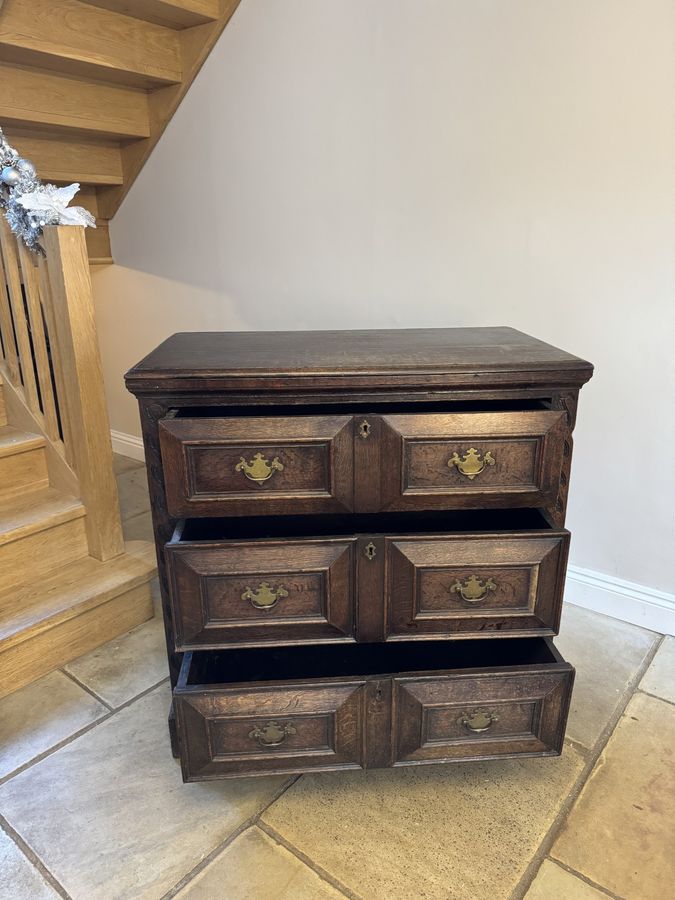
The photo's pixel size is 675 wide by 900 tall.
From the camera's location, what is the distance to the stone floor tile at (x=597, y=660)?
140cm

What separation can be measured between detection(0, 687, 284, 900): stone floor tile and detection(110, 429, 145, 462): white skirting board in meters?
1.86

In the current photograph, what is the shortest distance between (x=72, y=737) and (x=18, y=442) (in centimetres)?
90

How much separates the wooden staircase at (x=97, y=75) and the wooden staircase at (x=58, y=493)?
615mm

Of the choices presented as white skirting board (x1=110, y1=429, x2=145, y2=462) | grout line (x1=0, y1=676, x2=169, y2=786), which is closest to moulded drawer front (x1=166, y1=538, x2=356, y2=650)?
grout line (x1=0, y1=676, x2=169, y2=786)

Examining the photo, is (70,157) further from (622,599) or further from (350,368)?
(622,599)

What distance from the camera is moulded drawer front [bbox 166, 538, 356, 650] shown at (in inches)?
41.5

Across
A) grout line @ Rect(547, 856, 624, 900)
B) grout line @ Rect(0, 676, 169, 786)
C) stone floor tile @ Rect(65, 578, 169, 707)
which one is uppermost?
grout line @ Rect(547, 856, 624, 900)

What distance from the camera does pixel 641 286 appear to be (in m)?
1.51

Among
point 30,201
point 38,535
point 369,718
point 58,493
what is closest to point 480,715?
point 369,718

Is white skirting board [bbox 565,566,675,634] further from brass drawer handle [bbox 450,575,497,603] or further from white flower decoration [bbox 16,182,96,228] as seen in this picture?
white flower decoration [bbox 16,182,96,228]

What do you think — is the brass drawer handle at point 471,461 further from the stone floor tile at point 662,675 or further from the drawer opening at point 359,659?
the stone floor tile at point 662,675

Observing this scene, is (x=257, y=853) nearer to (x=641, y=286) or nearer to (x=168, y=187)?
(x=641, y=286)

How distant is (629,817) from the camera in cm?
115

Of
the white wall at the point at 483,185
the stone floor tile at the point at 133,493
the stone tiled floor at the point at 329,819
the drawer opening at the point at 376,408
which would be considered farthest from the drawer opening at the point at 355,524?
the stone floor tile at the point at 133,493
